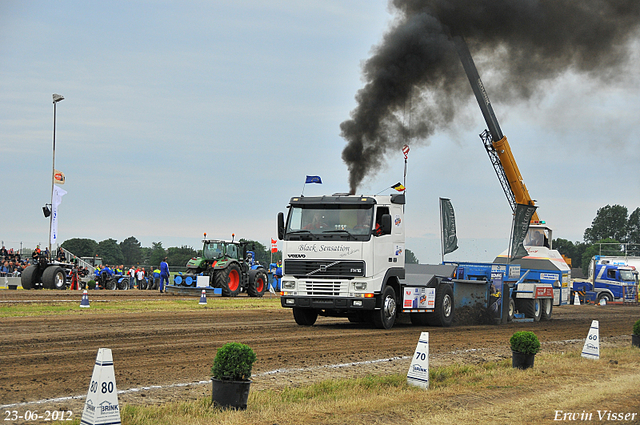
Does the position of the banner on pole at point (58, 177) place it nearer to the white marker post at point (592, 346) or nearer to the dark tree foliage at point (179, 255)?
the white marker post at point (592, 346)

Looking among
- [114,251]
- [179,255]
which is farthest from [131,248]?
[179,255]

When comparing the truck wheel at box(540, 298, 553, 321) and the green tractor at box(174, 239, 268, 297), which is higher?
the green tractor at box(174, 239, 268, 297)

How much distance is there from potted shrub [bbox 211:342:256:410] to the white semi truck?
8345mm

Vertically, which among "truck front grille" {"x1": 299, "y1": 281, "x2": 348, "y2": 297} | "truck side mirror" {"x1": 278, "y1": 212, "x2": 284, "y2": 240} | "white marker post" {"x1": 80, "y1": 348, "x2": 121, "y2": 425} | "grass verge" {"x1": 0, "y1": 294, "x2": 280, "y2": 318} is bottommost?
"grass verge" {"x1": 0, "y1": 294, "x2": 280, "y2": 318}

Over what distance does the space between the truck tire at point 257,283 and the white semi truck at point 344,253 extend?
1382cm

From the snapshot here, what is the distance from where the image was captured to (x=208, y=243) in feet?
97.7

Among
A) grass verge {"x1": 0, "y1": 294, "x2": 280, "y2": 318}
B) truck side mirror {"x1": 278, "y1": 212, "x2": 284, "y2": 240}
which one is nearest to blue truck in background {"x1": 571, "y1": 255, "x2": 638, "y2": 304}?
grass verge {"x1": 0, "y1": 294, "x2": 280, "y2": 318}

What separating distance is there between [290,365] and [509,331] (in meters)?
9.41

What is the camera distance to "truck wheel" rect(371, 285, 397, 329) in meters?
15.9

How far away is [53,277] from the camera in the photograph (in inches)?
1184

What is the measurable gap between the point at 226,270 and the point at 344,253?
46.8 feet

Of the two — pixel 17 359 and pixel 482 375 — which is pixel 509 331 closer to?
pixel 482 375

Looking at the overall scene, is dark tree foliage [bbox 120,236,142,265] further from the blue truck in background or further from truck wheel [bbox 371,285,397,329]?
truck wheel [bbox 371,285,397,329]

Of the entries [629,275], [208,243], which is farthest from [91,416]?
[629,275]
